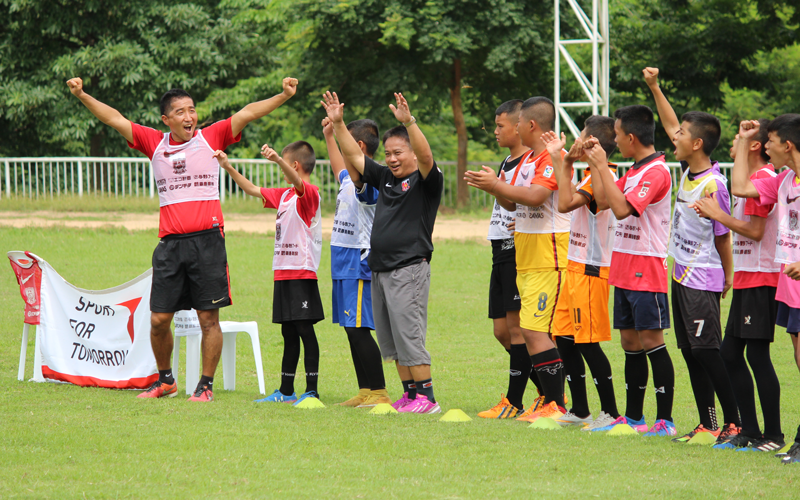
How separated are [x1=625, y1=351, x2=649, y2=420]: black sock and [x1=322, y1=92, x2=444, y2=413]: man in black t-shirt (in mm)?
1366

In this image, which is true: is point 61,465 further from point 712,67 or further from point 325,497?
point 712,67

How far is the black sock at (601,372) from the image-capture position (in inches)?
225

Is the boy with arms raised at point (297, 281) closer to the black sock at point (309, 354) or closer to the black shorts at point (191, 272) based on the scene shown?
the black sock at point (309, 354)

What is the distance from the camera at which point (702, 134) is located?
529 cm

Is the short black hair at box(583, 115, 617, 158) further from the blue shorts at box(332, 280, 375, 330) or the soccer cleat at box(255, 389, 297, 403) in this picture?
the soccer cleat at box(255, 389, 297, 403)

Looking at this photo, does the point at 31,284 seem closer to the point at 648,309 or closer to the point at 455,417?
the point at 455,417

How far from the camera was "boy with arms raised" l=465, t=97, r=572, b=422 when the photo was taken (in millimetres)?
5727

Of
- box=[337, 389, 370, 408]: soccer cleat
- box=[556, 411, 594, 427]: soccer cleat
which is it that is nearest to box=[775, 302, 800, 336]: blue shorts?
box=[556, 411, 594, 427]: soccer cleat

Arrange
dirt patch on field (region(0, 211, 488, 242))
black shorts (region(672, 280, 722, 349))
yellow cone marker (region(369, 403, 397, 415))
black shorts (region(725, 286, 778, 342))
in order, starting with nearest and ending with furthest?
black shorts (region(725, 286, 778, 342)), black shorts (region(672, 280, 722, 349)), yellow cone marker (region(369, 403, 397, 415)), dirt patch on field (region(0, 211, 488, 242))

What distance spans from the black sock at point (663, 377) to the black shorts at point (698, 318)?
170mm

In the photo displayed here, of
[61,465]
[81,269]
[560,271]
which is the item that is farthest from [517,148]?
[81,269]

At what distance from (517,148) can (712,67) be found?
2117cm

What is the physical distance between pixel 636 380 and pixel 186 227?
3.48 metres

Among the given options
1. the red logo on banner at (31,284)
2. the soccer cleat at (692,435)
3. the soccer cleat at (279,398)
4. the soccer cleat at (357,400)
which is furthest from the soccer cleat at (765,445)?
the red logo on banner at (31,284)
